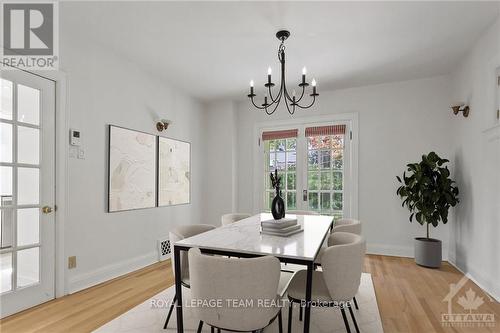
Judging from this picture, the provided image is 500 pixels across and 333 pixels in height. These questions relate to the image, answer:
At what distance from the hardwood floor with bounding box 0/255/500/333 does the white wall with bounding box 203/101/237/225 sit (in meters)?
1.71

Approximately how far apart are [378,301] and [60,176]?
3.34 metres

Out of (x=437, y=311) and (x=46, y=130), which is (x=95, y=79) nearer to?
(x=46, y=130)

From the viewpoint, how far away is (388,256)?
4195 millimetres

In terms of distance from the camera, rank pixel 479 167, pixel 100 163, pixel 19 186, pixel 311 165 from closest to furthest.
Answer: pixel 19 186
pixel 479 167
pixel 100 163
pixel 311 165

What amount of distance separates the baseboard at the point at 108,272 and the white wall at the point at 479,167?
394 cm

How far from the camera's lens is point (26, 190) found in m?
2.50

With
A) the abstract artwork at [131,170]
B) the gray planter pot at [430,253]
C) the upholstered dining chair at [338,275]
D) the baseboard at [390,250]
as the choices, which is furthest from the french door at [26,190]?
the gray planter pot at [430,253]

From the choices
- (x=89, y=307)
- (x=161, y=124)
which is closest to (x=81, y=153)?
(x=161, y=124)

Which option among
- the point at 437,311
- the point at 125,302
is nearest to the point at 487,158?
the point at 437,311

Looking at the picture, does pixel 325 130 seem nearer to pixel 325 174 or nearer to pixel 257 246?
pixel 325 174

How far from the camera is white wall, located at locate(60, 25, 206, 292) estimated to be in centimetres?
287

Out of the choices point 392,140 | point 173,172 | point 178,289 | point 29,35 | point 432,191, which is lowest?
point 178,289

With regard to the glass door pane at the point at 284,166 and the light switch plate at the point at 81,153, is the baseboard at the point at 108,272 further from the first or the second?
the glass door pane at the point at 284,166

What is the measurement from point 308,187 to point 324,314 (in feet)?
8.54
